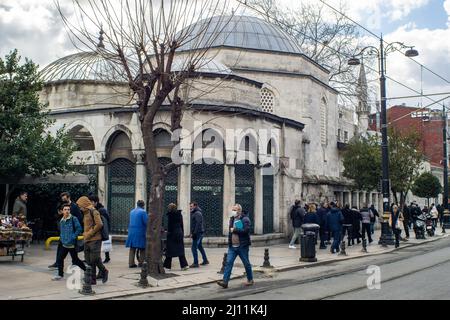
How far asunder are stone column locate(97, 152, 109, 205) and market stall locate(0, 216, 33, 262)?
5.77 metres

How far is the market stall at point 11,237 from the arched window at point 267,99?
1566 cm

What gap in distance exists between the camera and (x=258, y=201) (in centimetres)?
1956

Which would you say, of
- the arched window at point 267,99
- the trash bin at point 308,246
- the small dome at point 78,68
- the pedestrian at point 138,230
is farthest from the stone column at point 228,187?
the small dome at point 78,68

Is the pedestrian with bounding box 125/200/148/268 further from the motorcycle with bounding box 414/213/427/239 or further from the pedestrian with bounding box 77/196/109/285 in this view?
the motorcycle with bounding box 414/213/427/239

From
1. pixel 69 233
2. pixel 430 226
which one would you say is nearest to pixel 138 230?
pixel 69 233

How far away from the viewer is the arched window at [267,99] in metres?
26.7

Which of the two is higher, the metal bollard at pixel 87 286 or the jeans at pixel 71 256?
the jeans at pixel 71 256

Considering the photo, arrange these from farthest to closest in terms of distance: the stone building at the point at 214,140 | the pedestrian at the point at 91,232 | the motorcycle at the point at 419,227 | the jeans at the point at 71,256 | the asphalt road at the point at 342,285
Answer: the motorcycle at the point at 419,227
the stone building at the point at 214,140
the jeans at the point at 71,256
the pedestrian at the point at 91,232
the asphalt road at the point at 342,285

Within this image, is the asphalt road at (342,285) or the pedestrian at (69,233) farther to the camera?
the pedestrian at (69,233)

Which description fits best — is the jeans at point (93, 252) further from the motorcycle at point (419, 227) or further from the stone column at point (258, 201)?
the motorcycle at point (419, 227)

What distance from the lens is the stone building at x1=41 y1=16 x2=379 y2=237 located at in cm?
1852

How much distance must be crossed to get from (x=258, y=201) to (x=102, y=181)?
5886 mm

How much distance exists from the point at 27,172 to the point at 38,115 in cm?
191

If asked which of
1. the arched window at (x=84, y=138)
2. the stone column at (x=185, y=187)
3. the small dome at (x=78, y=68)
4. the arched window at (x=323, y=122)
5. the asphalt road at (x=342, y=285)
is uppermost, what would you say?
the small dome at (x=78, y=68)
